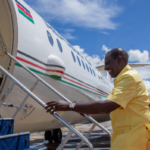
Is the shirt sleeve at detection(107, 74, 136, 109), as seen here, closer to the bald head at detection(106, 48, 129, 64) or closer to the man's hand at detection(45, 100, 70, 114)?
the bald head at detection(106, 48, 129, 64)

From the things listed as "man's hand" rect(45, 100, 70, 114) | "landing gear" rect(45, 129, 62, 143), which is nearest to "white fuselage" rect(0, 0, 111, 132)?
"man's hand" rect(45, 100, 70, 114)

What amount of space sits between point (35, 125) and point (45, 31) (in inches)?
87.4

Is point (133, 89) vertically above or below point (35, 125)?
above

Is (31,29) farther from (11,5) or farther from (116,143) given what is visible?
(116,143)

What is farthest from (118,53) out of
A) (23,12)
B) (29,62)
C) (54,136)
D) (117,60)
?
(54,136)

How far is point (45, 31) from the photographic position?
4891 millimetres

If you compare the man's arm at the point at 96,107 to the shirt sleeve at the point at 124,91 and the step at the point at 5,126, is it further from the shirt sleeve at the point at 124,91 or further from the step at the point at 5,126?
the step at the point at 5,126

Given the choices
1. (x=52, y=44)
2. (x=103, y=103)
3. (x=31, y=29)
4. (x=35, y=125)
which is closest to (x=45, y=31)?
(x=52, y=44)

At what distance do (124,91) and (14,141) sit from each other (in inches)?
52.9

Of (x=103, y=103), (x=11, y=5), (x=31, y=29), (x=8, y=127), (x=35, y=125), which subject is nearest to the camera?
(x=103, y=103)

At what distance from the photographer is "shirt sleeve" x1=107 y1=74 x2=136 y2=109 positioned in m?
1.69

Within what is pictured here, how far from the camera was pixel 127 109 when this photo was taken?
178 cm

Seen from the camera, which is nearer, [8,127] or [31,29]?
[8,127]

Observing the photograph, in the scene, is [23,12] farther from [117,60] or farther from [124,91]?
[124,91]
